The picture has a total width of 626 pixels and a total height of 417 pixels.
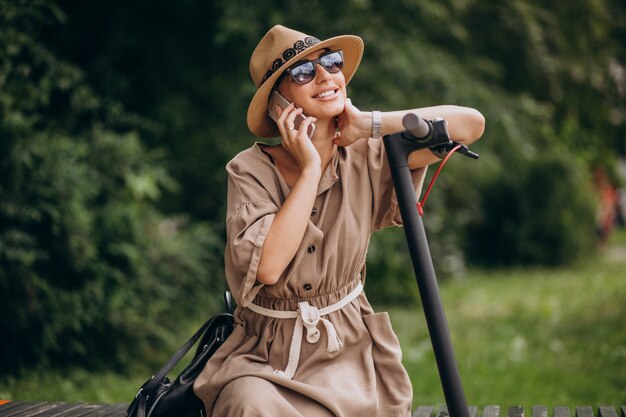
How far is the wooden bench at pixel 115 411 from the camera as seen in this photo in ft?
10.5

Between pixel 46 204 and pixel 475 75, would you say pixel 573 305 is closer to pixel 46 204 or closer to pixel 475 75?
pixel 475 75

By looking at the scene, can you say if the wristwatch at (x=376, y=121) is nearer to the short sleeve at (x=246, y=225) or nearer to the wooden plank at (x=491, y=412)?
the short sleeve at (x=246, y=225)

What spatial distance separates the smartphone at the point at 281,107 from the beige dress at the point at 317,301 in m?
0.13

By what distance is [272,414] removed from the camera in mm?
2609

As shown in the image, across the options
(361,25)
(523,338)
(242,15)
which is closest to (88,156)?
(242,15)

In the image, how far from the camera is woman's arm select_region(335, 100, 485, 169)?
9.39 ft

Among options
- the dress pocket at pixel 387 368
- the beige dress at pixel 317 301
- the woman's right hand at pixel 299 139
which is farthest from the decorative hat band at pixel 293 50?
the dress pocket at pixel 387 368

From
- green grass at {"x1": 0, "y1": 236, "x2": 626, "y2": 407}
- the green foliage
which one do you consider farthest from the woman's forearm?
the green foliage

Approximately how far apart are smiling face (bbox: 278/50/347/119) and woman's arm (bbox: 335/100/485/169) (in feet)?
0.15

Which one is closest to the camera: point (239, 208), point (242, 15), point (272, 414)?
point (272, 414)

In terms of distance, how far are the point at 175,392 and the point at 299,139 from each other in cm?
93

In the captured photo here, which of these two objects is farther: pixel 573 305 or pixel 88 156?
pixel 573 305

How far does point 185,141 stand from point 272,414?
642 centimetres

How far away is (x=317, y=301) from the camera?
2881 mm
